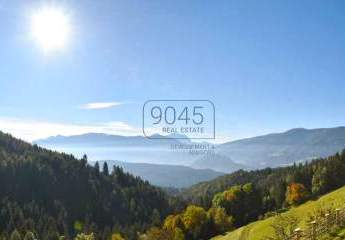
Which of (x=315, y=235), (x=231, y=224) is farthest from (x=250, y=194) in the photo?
(x=315, y=235)

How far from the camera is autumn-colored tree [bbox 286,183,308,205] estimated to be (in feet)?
473

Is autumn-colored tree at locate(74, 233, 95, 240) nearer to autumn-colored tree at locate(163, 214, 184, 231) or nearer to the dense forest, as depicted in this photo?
→ the dense forest

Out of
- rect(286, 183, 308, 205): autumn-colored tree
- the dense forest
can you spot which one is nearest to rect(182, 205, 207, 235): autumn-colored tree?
the dense forest

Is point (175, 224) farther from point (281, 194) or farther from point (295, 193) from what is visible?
point (281, 194)

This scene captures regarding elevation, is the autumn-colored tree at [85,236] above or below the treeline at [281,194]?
below

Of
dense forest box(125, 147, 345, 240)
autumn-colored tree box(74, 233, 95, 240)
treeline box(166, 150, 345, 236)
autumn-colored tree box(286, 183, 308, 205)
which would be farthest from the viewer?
treeline box(166, 150, 345, 236)

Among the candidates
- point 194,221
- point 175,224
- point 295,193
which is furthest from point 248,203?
point 175,224

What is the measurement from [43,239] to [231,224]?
2593 inches

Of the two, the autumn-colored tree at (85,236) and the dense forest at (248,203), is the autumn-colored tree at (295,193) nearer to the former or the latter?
the dense forest at (248,203)

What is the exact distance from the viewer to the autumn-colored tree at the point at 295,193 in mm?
144250

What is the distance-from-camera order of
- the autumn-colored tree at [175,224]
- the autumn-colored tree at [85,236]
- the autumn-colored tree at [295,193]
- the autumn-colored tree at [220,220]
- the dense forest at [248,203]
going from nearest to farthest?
1. the autumn-colored tree at [85,236]
2. the autumn-colored tree at [220,220]
3. the dense forest at [248,203]
4. the autumn-colored tree at [175,224]
5. the autumn-colored tree at [295,193]

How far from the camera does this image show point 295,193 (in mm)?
148750

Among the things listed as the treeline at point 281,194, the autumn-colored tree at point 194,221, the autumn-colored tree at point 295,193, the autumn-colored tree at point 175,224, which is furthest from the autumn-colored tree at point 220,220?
the autumn-colored tree at point 295,193

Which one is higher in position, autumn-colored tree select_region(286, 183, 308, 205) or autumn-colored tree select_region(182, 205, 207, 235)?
autumn-colored tree select_region(286, 183, 308, 205)
